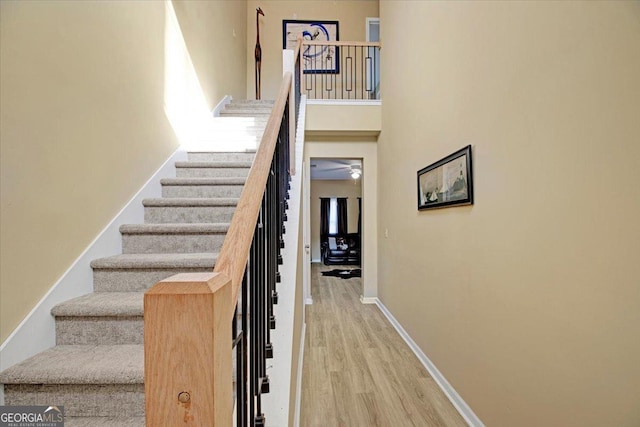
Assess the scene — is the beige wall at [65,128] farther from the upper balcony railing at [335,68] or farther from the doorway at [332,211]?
the doorway at [332,211]

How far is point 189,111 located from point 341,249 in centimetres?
727

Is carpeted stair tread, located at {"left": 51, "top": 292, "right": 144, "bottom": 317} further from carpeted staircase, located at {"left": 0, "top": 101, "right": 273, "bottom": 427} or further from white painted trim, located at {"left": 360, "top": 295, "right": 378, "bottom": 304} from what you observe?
white painted trim, located at {"left": 360, "top": 295, "right": 378, "bottom": 304}

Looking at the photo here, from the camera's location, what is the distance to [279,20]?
→ 6273 mm

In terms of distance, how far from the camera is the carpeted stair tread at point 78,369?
1248 millimetres

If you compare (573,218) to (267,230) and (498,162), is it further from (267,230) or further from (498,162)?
(267,230)

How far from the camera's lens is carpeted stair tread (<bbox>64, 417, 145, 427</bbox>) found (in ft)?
4.05

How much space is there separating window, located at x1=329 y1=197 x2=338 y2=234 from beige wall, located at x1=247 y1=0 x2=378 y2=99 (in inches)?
198

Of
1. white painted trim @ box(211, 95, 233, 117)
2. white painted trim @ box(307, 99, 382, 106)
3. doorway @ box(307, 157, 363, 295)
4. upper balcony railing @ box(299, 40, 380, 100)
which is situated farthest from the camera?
doorway @ box(307, 157, 363, 295)

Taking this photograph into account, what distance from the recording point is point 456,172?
2.20 meters

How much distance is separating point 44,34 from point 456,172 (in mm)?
2359

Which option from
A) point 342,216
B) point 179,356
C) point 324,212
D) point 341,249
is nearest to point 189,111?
point 179,356

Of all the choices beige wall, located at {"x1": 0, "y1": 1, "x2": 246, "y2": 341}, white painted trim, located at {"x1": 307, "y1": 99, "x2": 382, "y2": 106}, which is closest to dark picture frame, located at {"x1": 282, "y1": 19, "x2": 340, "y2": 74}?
white painted trim, located at {"x1": 307, "y1": 99, "x2": 382, "y2": 106}

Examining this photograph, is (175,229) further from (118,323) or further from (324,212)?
(324,212)

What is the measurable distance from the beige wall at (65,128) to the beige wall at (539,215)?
2.21m
